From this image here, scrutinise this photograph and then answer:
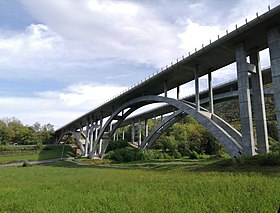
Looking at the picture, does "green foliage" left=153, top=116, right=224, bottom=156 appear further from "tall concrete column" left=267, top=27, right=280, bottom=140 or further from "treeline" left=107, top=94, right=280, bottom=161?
"tall concrete column" left=267, top=27, right=280, bottom=140

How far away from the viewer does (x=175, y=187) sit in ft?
35.5

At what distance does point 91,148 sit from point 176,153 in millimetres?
21177

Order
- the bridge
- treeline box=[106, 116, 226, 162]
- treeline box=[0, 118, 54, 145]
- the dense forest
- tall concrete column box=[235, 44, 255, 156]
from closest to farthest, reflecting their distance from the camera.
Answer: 1. the bridge
2. tall concrete column box=[235, 44, 255, 156]
3. treeline box=[106, 116, 226, 162]
4. the dense forest
5. treeline box=[0, 118, 54, 145]

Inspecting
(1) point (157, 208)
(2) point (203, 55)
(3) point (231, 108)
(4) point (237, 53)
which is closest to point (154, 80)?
(2) point (203, 55)

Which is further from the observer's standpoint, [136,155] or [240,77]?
[136,155]

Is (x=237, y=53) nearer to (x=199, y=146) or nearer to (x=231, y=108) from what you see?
(x=199, y=146)

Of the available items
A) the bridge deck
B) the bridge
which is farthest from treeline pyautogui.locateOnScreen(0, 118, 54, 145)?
the bridge

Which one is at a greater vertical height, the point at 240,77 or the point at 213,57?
the point at 213,57

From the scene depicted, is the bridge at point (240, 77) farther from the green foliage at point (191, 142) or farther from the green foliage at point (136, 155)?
the green foliage at point (191, 142)

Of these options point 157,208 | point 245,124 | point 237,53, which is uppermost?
point 237,53

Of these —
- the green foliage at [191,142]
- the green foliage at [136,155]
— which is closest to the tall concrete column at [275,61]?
the green foliage at [136,155]

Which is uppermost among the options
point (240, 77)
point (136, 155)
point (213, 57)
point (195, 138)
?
point (213, 57)

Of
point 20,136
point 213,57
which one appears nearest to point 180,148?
point 213,57

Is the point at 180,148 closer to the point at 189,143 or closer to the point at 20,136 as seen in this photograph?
the point at 189,143
